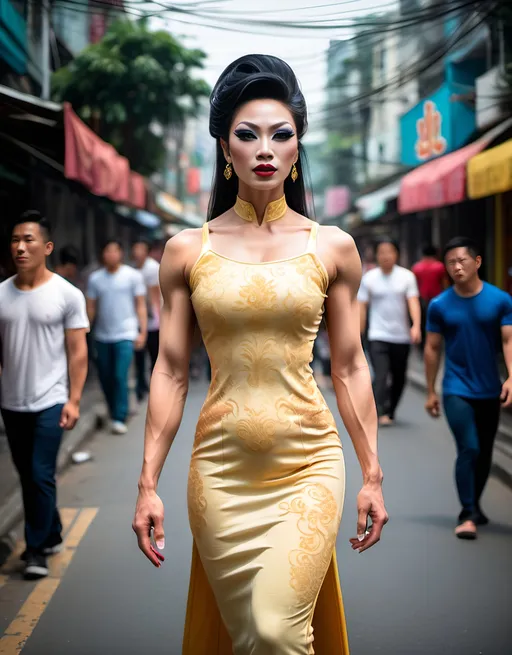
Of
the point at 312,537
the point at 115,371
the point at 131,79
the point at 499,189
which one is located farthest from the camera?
the point at 131,79

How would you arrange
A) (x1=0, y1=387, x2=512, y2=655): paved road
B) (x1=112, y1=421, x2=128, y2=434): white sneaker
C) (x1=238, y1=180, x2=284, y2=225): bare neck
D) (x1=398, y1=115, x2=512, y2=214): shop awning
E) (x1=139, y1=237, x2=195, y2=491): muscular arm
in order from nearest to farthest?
1. (x1=139, y1=237, x2=195, y2=491): muscular arm
2. (x1=238, y1=180, x2=284, y2=225): bare neck
3. (x1=0, y1=387, x2=512, y2=655): paved road
4. (x1=112, y1=421, x2=128, y2=434): white sneaker
5. (x1=398, y1=115, x2=512, y2=214): shop awning

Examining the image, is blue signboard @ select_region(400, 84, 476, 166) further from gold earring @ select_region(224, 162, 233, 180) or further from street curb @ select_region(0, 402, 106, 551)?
gold earring @ select_region(224, 162, 233, 180)

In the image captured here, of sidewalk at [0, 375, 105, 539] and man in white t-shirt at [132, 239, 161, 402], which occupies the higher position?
man in white t-shirt at [132, 239, 161, 402]

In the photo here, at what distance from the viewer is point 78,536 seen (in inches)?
275

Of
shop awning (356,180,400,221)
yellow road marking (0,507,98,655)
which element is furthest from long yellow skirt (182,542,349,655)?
shop awning (356,180,400,221)

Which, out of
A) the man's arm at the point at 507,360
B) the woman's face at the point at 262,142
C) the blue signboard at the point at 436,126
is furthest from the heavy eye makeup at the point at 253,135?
the blue signboard at the point at 436,126

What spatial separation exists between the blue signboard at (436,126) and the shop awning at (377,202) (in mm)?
3903

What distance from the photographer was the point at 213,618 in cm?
330

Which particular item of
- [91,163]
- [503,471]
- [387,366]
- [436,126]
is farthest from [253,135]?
[436,126]

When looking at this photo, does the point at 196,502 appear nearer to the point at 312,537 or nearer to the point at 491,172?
the point at 312,537

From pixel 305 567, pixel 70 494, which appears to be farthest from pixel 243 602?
pixel 70 494

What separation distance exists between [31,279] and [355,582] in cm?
249

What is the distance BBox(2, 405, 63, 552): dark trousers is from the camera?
6.21 meters

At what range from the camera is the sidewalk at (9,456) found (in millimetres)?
7218
